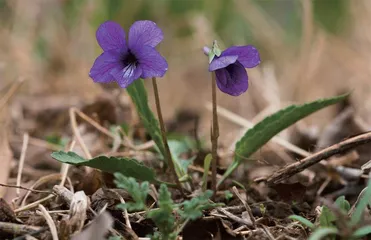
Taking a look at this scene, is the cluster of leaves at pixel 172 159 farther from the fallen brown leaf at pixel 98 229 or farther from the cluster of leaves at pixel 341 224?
the cluster of leaves at pixel 341 224

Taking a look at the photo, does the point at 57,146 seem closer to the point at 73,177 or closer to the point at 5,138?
the point at 5,138

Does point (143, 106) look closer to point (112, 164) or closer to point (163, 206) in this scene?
point (112, 164)

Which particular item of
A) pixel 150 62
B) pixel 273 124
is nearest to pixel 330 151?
pixel 273 124

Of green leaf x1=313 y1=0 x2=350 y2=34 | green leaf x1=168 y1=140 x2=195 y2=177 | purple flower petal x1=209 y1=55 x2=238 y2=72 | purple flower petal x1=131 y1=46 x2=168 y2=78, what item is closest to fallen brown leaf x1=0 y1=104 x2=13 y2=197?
green leaf x1=168 y1=140 x2=195 y2=177

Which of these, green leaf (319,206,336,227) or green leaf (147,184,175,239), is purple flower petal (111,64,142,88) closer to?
green leaf (147,184,175,239)

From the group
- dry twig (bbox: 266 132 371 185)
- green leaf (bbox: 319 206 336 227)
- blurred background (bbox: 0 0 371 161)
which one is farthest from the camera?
blurred background (bbox: 0 0 371 161)

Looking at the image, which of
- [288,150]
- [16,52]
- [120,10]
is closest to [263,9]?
[120,10]

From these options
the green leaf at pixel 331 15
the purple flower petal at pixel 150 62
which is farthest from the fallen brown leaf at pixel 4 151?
the green leaf at pixel 331 15
